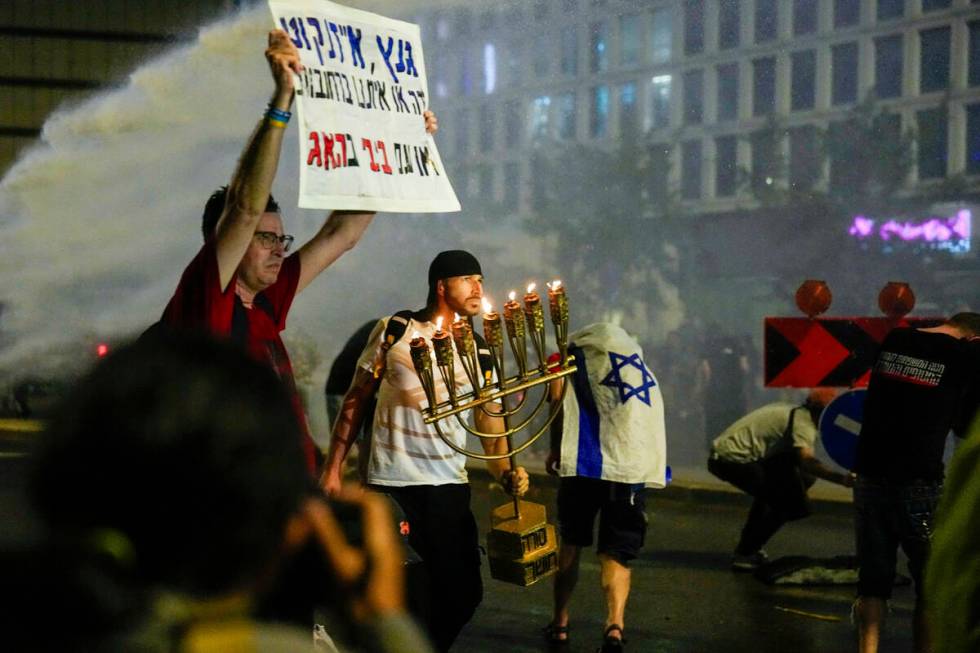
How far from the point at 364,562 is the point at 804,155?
17.7m

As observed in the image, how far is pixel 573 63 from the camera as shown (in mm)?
17375

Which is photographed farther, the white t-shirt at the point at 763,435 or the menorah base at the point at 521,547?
the white t-shirt at the point at 763,435

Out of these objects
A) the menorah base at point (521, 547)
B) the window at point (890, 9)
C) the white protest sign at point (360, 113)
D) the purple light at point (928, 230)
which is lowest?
the menorah base at point (521, 547)

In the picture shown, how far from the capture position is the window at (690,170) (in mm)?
18781

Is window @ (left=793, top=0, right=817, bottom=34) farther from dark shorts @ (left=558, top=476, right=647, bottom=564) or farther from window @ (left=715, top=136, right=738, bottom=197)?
dark shorts @ (left=558, top=476, right=647, bottom=564)

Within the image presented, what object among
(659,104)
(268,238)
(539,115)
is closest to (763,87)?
(659,104)

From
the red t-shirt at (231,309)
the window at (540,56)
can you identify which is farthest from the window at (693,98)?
the red t-shirt at (231,309)

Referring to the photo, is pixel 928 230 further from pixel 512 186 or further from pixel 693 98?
pixel 512 186

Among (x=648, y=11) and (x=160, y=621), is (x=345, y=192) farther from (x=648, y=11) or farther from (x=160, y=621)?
(x=648, y=11)

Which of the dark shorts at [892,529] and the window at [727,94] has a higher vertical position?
the window at [727,94]

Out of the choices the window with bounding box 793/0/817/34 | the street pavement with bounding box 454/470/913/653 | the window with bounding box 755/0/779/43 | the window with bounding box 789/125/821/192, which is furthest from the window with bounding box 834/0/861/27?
the street pavement with bounding box 454/470/913/653

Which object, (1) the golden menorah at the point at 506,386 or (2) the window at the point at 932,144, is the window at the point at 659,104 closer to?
(2) the window at the point at 932,144

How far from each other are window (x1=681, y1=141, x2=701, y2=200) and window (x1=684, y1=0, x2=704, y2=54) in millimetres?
1638

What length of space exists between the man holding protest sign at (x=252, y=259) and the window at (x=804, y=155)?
51.1 feet
